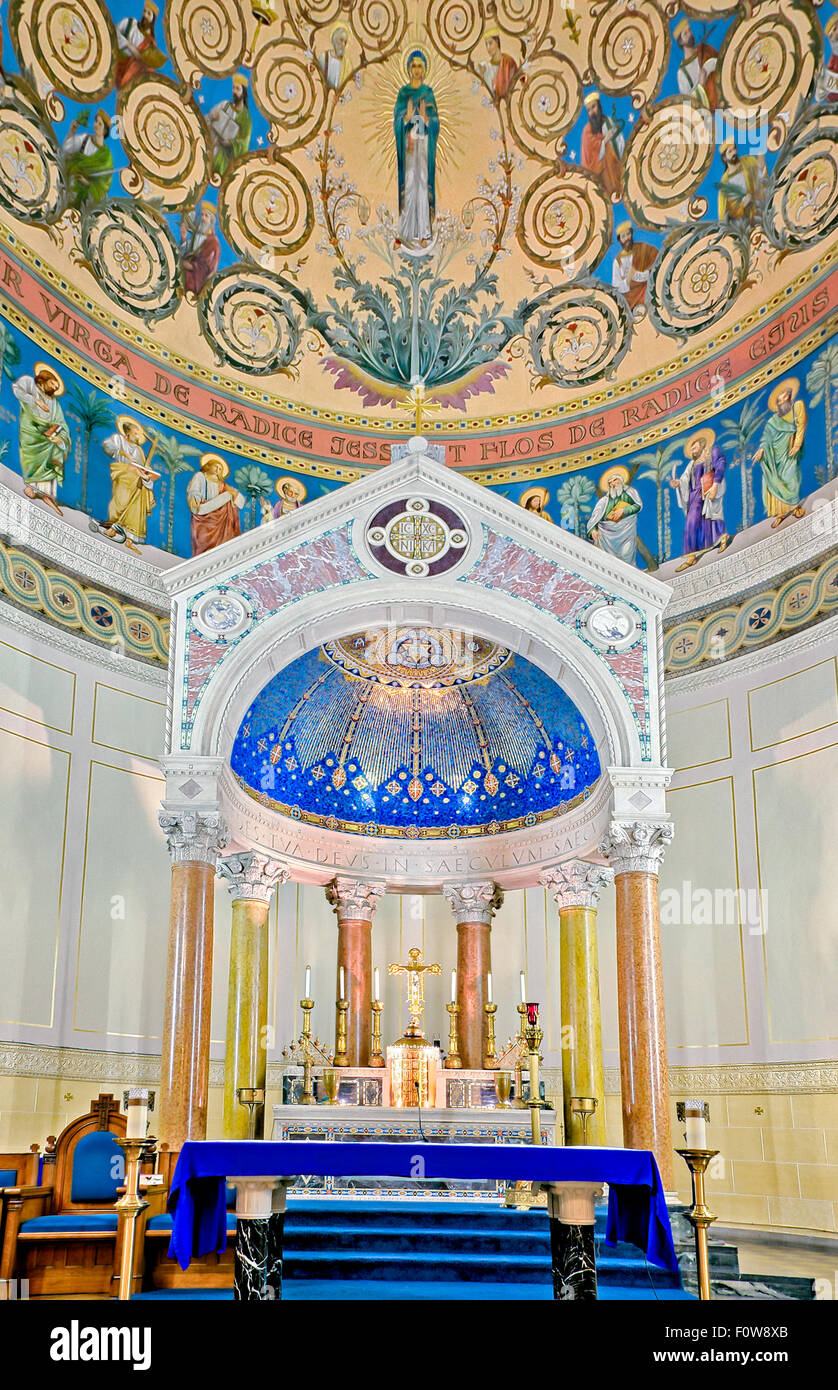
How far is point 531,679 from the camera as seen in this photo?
1398 cm

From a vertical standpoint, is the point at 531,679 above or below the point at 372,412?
below

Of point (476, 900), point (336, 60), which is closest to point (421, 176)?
point (336, 60)

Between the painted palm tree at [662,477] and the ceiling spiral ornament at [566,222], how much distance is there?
10.1 feet

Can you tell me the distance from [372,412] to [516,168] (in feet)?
13.6

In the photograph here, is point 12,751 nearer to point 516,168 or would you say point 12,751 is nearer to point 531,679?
point 531,679

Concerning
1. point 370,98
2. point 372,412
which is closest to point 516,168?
point 370,98

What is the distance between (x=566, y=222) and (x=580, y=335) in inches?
64.8

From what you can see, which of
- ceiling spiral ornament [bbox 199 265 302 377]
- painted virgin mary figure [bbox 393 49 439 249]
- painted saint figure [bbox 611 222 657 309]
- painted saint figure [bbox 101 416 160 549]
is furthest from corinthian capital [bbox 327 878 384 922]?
painted virgin mary figure [bbox 393 49 439 249]

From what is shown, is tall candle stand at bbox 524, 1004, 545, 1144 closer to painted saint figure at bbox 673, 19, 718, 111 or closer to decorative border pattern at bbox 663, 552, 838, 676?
decorative border pattern at bbox 663, 552, 838, 676

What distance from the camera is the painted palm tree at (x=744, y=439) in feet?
51.5

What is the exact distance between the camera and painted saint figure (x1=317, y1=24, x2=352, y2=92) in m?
17.2

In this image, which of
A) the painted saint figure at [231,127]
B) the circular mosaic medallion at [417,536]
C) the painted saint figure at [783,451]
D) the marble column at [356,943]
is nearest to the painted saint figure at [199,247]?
the painted saint figure at [231,127]

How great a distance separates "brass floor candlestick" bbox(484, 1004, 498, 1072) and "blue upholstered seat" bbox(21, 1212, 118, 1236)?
6.03m

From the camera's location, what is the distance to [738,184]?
53.0ft
